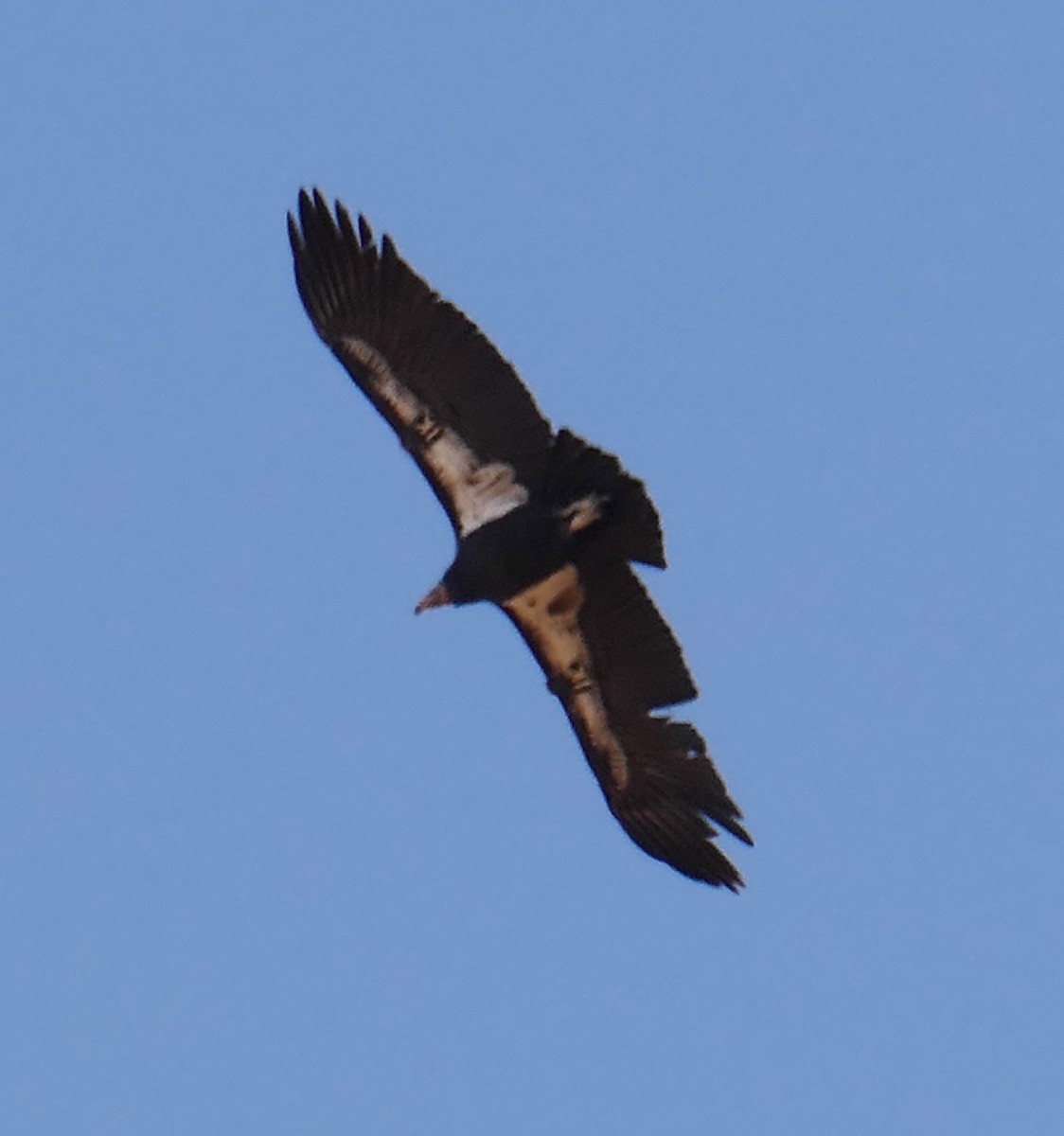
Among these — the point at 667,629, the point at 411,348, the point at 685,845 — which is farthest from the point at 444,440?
the point at 685,845

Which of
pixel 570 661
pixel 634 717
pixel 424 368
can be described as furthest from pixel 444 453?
pixel 634 717

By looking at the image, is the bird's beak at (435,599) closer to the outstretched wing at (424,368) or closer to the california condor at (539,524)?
the california condor at (539,524)

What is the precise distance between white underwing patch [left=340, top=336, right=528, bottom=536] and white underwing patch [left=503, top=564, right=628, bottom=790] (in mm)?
807

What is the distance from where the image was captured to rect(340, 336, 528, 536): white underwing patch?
18594mm

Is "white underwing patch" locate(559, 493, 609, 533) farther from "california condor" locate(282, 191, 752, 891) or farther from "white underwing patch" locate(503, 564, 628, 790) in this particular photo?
"white underwing patch" locate(503, 564, 628, 790)

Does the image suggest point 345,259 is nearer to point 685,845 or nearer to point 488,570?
point 488,570

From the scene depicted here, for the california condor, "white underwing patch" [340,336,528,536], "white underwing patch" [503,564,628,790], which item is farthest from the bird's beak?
"white underwing patch" [340,336,528,536]

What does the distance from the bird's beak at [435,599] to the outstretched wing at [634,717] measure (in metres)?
0.45

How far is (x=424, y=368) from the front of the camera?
18453 mm

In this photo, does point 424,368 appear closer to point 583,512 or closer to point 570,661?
point 583,512

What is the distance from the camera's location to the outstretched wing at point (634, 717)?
19219 mm

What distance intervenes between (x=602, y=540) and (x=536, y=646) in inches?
59.4

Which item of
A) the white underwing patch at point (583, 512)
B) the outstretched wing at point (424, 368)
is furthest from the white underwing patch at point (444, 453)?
the white underwing patch at point (583, 512)

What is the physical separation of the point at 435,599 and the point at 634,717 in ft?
4.90
